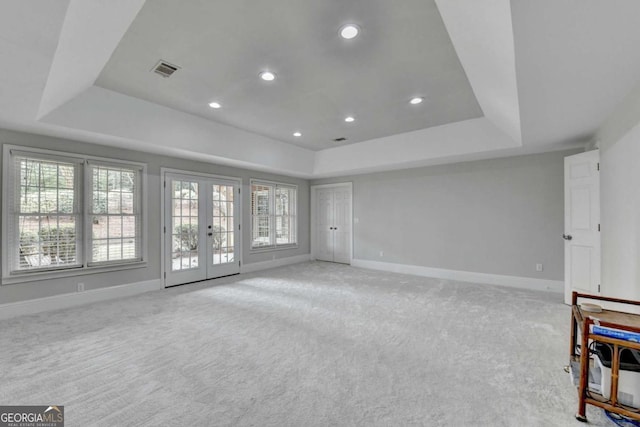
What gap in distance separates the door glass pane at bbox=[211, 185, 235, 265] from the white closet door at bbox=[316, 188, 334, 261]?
2.57 metres

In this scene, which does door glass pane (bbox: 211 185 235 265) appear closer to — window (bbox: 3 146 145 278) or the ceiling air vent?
window (bbox: 3 146 145 278)

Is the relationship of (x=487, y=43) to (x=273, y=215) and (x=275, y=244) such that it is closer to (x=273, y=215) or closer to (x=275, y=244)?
(x=273, y=215)

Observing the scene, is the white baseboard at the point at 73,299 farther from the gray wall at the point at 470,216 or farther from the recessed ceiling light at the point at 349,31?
the recessed ceiling light at the point at 349,31

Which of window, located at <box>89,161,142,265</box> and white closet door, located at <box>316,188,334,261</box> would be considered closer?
window, located at <box>89,161,142,265</box>

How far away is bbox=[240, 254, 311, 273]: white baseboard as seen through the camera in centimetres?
604

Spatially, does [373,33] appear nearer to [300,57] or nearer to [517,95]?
[300,57]

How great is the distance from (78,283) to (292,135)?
411 cm

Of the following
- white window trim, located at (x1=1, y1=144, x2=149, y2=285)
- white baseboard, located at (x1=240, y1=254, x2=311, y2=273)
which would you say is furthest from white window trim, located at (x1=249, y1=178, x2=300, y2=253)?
white window trim, located at (x1=1, y1=144, x2=149, y2=285)

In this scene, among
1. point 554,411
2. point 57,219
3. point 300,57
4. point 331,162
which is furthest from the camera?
point 331,162

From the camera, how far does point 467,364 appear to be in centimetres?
228

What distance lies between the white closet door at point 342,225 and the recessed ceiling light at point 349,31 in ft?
15.6

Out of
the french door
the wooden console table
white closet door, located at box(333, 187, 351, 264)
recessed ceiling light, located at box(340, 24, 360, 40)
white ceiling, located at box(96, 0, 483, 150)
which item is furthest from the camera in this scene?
white closet door, located at box(333, 187, 351, 264)

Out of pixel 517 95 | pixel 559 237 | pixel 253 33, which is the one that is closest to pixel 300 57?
pixel 253 33

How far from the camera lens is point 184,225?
5.03 m
